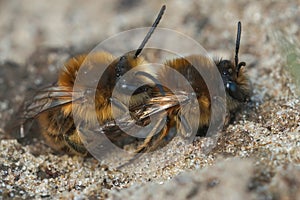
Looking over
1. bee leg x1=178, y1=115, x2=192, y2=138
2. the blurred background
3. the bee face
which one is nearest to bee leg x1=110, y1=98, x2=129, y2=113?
bee leg x1=178, y1=115, x2=192, y2=138

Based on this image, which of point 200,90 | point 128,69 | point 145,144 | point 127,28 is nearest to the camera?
point 200,90

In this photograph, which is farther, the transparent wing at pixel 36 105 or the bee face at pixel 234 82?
the transparent wing at pixel 36 105

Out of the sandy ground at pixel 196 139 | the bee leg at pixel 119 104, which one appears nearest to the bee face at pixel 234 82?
the sandy ground at pixel 196 139

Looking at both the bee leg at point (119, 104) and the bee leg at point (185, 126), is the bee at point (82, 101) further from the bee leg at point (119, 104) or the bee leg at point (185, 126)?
the bee leg at point (185, 126)

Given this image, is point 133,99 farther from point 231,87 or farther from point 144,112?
point 231,87

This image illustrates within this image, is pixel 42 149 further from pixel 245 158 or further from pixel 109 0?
pixel 109 0

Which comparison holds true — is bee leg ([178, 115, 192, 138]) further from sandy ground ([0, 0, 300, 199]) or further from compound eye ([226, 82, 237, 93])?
compound eye ([226, 82, 237, 93])

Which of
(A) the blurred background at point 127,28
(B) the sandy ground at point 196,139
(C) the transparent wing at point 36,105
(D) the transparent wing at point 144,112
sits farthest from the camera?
(A) the blurred background at point 127,28

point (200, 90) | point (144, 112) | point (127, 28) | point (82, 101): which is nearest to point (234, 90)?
point (200, 90)
